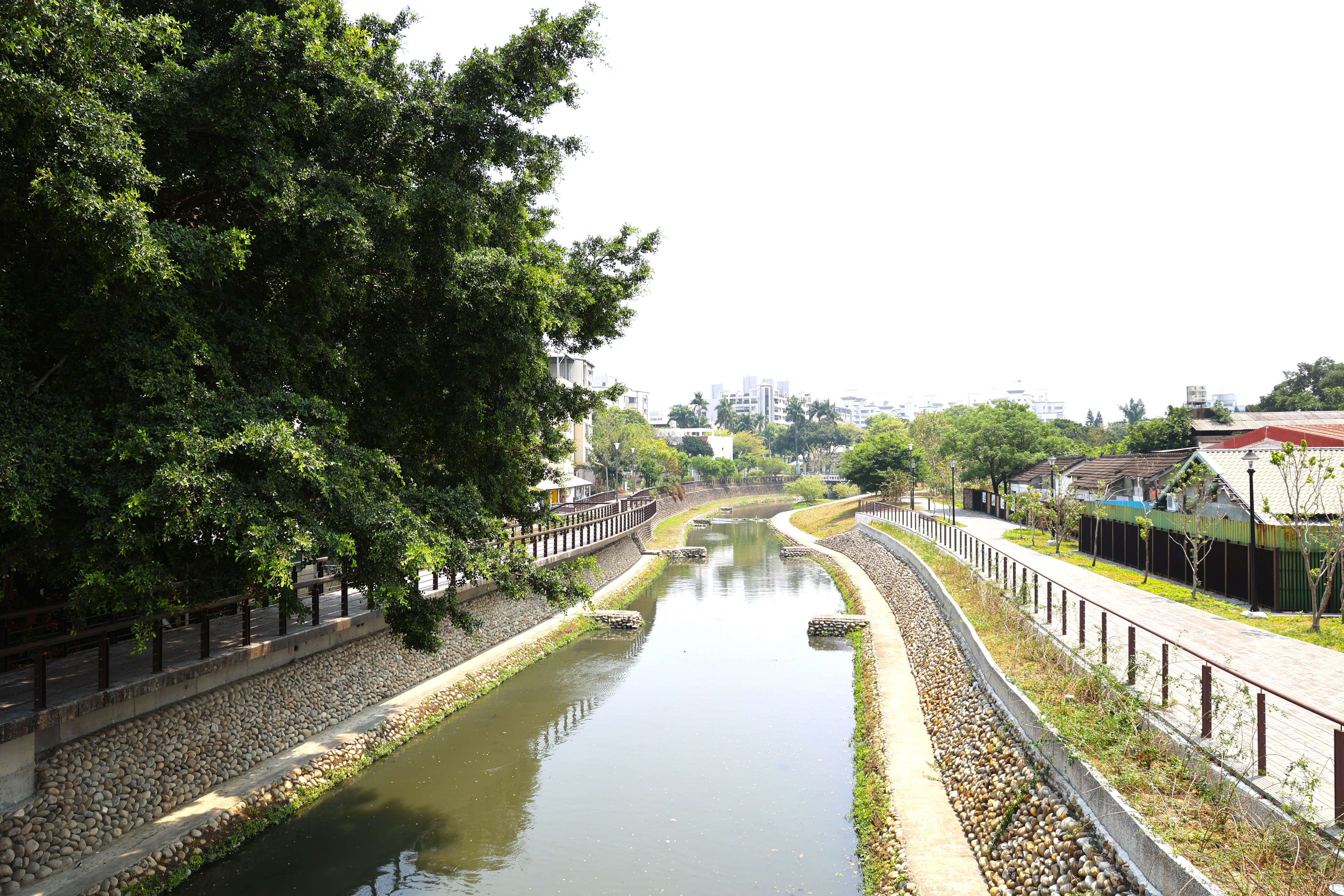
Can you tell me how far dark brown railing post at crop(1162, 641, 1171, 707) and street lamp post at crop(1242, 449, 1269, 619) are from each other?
800 centimetres

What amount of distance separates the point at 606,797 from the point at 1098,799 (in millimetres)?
8144

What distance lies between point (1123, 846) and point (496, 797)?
9916 millimetres

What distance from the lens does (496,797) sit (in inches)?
539

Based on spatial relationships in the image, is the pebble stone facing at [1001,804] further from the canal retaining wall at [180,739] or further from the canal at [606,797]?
the canal retaining wall at [180,739]

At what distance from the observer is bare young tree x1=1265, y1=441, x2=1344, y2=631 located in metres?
15.4

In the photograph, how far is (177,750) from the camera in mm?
11688

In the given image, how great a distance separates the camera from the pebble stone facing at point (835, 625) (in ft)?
84.1

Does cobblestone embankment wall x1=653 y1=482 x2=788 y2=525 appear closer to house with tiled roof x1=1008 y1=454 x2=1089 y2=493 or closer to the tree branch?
house with tiled roof x1=1008 y1=454 x2=1089 y2=493

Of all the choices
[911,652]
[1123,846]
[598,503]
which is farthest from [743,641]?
[598,503]

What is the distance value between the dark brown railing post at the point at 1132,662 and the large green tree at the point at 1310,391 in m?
65.3

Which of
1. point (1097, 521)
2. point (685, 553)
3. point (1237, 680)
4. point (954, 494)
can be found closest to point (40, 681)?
point (1237, 680)

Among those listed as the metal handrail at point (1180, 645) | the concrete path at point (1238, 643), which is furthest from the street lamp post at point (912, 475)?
the concrete path at point (1238, 643)

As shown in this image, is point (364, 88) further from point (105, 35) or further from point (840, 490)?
point (840, 490)

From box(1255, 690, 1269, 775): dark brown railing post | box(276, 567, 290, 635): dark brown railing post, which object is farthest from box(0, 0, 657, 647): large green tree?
box(1255, 690, 1269, 775): dark brown railing post
